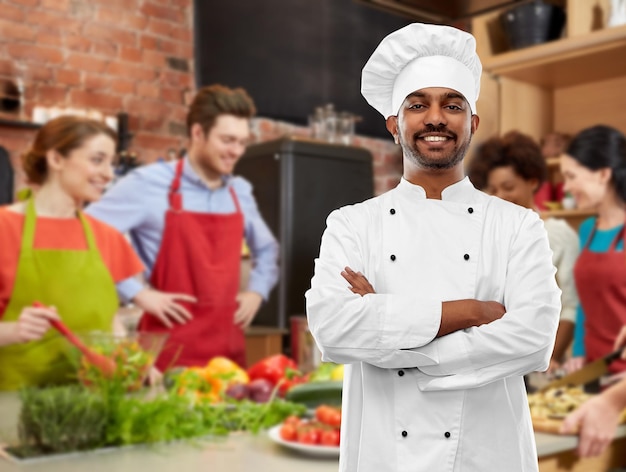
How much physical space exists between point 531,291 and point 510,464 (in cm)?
10

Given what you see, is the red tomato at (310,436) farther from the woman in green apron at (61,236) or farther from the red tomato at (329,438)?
the woman in green apron at (61,236)

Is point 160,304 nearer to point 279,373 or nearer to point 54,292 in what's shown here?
point 54,292

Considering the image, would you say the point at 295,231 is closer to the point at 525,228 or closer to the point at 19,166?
the point at 19,166

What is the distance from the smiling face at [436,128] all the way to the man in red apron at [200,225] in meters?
Result: 1.95

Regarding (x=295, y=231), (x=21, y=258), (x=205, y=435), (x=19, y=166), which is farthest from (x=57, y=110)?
(x=205, y=435)

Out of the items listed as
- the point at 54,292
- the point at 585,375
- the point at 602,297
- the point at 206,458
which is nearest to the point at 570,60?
the point at 602,297

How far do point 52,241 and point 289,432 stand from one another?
110 centimetres

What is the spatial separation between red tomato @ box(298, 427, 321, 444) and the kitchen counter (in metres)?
0.03

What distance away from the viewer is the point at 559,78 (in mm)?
2938

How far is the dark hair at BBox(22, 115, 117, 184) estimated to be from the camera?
193 centimetres

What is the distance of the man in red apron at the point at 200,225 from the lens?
2348 mm

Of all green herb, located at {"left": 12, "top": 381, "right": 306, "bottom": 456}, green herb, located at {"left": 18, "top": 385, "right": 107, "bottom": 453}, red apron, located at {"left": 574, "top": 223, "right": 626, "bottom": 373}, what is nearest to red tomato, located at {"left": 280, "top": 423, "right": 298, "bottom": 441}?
green herb, located at {"left": 12, "top": 381, "right": 306, "bottom": 456}

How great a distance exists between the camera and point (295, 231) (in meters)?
3.57

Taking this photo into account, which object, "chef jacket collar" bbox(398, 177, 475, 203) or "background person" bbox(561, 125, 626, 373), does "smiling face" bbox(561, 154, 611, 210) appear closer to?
"background person" bbox(561, 125, 626, 373)
